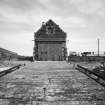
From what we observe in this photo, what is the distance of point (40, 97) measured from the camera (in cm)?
546

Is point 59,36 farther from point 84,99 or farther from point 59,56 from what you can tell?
point 84,99

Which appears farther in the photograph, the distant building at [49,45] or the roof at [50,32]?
the roof at [50,32]

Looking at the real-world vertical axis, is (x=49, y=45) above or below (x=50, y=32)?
below

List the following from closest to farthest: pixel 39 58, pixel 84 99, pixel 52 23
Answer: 1. pixel 84 99
2. pixel 39 58
3. pixel 52 23

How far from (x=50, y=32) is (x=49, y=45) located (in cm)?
377

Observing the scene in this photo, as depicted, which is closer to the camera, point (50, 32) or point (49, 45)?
point (49, 45)

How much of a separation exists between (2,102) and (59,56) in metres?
33.1

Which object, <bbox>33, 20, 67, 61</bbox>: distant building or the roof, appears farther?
the roof

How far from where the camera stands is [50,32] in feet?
128

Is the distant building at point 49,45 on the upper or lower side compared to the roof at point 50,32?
lower

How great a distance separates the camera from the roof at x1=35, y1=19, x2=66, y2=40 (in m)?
38.2

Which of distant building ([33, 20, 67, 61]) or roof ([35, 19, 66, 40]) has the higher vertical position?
roof ([35, 19, 66, 40])

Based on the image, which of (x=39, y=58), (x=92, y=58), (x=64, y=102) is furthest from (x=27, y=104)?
(x=92, y=58)

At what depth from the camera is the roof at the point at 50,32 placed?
38.2 metres
